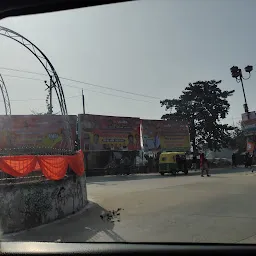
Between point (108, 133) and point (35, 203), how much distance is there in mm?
27757

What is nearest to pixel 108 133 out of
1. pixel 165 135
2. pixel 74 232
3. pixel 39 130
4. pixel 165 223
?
pixel 39 130

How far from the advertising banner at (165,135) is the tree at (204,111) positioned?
1.98 m

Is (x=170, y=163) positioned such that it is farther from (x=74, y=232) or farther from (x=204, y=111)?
(x=74, y=232)

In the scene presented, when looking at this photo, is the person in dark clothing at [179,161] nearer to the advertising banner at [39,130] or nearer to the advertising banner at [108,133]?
the advertising banner at [108,133]

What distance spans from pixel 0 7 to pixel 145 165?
35.5 m

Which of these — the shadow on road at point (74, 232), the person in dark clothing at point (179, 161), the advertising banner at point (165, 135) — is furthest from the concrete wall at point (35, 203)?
the advertising banner at point (165, 135)

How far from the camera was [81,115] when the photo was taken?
116 feet

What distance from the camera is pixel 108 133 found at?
36.8 m

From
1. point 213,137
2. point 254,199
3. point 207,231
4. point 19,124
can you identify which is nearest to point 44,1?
point 207,231

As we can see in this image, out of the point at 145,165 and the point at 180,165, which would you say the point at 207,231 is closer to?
the point at 180,165

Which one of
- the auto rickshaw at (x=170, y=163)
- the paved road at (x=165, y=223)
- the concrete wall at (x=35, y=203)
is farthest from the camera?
the auto rickshaw at (x=170, y=163)

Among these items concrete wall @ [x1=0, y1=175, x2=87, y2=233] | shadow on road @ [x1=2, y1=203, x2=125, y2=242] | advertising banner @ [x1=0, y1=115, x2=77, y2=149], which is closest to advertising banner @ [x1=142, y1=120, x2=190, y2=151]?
advertising banner @ [x1=0, y1=115, x2=77, y2=149]

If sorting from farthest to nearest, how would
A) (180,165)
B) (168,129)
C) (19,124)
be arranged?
(168,129)
(19,124)
(180,165)

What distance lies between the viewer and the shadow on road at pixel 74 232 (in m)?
7.08
